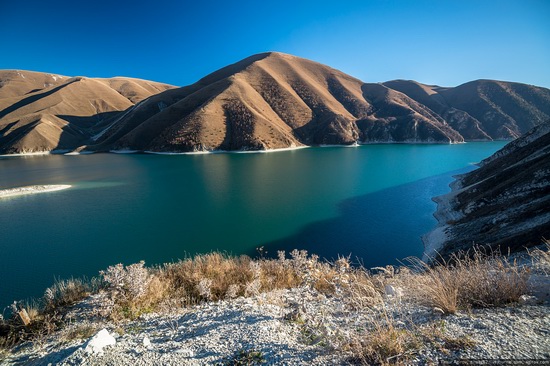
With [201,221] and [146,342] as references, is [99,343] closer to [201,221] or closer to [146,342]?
[146,342]

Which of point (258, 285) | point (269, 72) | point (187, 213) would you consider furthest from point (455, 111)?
point (258, 285)

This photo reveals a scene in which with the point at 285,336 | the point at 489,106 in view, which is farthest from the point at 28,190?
the point at 489,106

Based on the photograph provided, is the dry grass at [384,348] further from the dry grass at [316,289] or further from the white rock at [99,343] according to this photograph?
the white rock at [99,343]

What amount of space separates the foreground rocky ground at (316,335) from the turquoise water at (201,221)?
10474 mm

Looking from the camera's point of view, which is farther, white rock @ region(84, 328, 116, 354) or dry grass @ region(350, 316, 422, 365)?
white rock @ region(84, 328, 116, 354)

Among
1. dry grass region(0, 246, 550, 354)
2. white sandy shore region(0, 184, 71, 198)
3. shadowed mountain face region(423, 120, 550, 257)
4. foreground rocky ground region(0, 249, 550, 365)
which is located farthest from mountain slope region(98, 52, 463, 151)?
foreground rocky ground region(0, 249, 550, 365)

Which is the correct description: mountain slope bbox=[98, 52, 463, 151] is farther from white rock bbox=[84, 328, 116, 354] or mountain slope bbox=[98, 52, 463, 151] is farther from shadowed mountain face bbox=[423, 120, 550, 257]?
→ white rock bbox=[84, 328, 116, 354]

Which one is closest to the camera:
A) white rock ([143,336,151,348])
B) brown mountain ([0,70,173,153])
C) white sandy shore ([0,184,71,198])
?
white rock ([143,336,151,348])

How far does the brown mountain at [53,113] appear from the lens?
3964 inches

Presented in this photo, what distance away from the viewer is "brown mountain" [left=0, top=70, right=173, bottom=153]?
3964 inches

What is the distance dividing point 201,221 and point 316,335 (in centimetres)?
2028

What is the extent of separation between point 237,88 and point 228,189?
93.4 meters

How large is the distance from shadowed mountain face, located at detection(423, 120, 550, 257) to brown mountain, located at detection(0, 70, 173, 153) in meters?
129

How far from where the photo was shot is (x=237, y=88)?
384 feet
